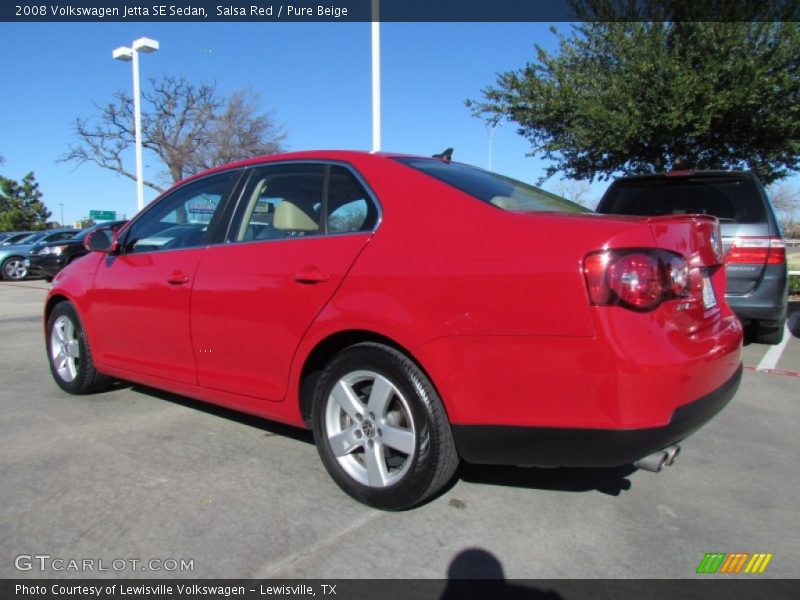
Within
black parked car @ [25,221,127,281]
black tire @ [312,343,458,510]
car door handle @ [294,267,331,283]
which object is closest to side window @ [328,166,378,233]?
car door handle @ [294,267,331,283]

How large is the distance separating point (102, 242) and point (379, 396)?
8.91ft

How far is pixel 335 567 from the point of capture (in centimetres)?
240

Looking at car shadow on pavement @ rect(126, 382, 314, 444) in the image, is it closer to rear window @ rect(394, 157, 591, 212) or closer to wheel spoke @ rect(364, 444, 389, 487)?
wheel spoke @ rect(364, 444, 389, 487)

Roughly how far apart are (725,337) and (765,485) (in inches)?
42.5

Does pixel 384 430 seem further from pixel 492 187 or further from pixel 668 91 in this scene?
pixel 668 91

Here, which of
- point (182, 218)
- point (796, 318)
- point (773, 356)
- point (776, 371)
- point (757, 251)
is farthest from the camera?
point (796, 318)

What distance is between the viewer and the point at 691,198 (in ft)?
18.9

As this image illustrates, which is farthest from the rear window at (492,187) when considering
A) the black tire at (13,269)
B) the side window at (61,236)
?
the side window at (61,236)

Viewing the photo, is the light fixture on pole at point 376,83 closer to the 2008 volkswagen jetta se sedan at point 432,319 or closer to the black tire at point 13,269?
the 2008 volkswagen jetta se sedan at point 432,319

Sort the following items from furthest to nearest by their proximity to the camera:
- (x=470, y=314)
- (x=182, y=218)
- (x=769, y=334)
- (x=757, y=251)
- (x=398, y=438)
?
(x=769, y=334) < (x=757, y=251) < (x=182, y=218) < (x=398, y=438) < (x=470, y=314)

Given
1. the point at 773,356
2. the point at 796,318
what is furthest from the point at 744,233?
the point at 796,318

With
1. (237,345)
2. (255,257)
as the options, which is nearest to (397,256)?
(255,257)

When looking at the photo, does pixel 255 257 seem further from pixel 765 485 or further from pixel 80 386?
pixel 765 485

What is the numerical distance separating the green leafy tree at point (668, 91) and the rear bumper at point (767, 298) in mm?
5315
